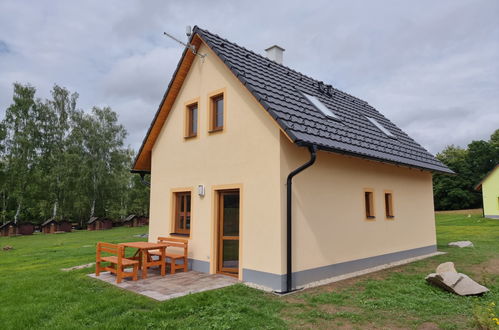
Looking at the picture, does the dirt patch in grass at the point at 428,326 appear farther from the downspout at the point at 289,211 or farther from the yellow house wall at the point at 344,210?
the yellow house wall at the point at 344,210

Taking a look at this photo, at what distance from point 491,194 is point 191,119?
34.3 m

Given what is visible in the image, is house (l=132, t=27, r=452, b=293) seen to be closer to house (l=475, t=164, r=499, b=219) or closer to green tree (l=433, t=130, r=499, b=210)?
house (l=475, t=164, r=499, b=219)

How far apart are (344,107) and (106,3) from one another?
791 centimetres

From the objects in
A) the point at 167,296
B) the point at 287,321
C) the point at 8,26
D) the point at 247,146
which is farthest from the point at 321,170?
the point at 8,26

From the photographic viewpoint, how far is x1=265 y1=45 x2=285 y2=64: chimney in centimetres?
1204

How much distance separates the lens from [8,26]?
11352 millimetres

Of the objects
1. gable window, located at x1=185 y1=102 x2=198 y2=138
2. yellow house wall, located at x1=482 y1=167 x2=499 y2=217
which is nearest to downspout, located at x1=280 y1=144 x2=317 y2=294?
gable window, located at x1=185 y1=102 x2=198 y2=138

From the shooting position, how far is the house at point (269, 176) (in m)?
7.04

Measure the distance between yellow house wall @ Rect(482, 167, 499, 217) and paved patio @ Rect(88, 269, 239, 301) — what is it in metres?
34.2

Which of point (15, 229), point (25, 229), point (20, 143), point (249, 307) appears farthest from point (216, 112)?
point (20, 143)

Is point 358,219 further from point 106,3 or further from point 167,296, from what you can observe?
point 106,3

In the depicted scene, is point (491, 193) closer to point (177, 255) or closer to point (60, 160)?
point (177, 255)

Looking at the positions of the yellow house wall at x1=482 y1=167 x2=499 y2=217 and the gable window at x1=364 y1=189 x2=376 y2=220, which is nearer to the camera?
the gable window at x1=364 y1=189 x2=376 y2=220

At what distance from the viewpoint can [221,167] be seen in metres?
8.34
